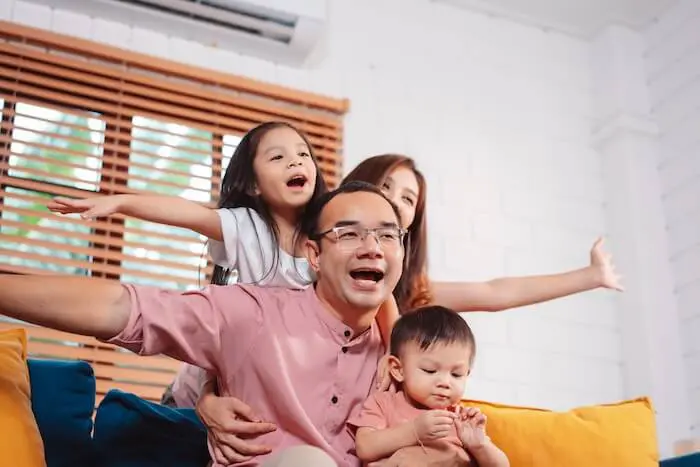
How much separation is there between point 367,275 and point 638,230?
87.0 inches

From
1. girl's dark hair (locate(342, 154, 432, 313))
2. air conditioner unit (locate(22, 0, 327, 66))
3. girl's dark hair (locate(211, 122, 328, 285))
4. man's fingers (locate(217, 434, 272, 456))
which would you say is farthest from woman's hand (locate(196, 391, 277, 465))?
air conditioner unit (locate(22, 0, 327, 66))

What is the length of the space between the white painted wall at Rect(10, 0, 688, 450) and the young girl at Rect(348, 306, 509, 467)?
64.6 inches

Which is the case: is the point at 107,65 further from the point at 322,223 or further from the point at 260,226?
the point at 322,223

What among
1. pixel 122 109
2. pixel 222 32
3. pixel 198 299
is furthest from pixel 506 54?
pixel 198 299

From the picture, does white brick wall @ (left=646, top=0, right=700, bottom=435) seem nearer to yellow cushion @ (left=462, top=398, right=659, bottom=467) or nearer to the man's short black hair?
yellow cushion @ (left=462, top=398, right=659, bottom=467)

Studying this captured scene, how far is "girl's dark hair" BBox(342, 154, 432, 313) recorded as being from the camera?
2254mm

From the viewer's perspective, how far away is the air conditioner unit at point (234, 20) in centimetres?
311

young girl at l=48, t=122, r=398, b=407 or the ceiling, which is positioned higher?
the ceiling

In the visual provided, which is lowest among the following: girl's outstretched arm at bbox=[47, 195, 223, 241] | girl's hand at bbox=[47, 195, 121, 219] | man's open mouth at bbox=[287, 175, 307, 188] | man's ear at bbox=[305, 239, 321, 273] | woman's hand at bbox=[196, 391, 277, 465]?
woman's hand at bbox=[196, 391, 277, 465]

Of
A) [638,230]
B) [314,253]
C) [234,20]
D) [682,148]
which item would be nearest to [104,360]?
[234,20]

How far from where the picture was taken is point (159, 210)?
1.88m

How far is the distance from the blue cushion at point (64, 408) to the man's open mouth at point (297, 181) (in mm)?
566

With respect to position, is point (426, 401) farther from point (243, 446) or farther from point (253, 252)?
point (253, 252)

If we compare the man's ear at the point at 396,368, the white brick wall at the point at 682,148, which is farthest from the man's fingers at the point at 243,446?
the white brick wall at the point at 682,148
